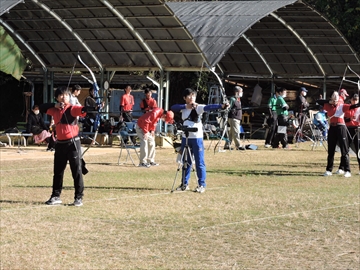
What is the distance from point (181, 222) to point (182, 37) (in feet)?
49.0

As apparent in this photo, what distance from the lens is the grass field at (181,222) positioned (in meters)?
9.88

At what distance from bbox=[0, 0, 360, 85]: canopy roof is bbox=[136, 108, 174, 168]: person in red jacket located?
3942 mm

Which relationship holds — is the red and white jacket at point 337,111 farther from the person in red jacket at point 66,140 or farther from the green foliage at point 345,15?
the green foliage at point 345,15

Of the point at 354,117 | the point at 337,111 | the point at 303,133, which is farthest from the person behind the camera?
the point at 303,133

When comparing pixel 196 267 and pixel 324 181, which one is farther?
pixel 324 181

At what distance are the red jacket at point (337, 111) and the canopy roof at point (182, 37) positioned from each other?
235 inches

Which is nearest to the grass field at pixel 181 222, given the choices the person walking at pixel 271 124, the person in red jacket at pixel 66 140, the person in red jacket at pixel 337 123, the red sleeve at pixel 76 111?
the person in red jacket at pixel 66 140

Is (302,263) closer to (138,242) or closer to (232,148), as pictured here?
(138,242)

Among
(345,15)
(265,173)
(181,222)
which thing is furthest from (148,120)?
(345,15)

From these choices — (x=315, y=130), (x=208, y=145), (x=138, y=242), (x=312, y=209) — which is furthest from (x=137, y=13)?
(x=138, y=242)

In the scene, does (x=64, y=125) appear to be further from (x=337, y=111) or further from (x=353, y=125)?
(x=353, y=125)

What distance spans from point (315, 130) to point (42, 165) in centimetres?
1062

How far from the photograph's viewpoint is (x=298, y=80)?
34.7m

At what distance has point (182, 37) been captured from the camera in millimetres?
26562
